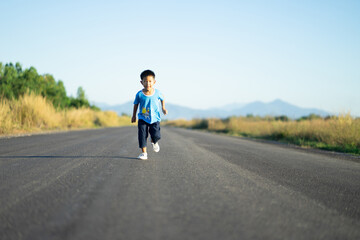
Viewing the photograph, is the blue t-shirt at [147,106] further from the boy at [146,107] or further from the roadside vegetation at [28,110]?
the roadside vegetation at [28,110]

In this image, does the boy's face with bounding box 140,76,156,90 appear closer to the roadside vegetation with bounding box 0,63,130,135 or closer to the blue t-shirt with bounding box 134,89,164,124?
the blue t-shirt with bounding box 134,89,164,124

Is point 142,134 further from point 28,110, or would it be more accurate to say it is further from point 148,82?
point 28,110

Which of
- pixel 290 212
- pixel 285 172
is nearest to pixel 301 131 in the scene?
pixel 285 172

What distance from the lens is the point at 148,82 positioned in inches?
218

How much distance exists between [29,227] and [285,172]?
13.0ft

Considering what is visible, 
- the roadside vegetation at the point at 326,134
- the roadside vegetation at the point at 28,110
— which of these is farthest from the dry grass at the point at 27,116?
the roadside vegetation at the point at 326,134

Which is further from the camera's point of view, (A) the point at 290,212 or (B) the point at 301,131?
(B) the point at 301,131

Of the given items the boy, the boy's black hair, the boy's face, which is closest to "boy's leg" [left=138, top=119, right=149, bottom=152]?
the boy

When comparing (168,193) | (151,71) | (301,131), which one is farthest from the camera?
(301,131)

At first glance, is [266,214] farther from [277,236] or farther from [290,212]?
[277,236]

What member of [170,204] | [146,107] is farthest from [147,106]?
[170,204]

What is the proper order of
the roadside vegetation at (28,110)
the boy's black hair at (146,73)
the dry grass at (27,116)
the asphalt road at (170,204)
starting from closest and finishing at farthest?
1. the asphalt road at (170,204)
2. the boy's black hair at (146,73)
3. the dry grass at (27,116)
4. the roadside vegetation at (28,110)

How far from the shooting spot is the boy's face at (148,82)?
18.2ft

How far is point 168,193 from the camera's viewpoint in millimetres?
2953
